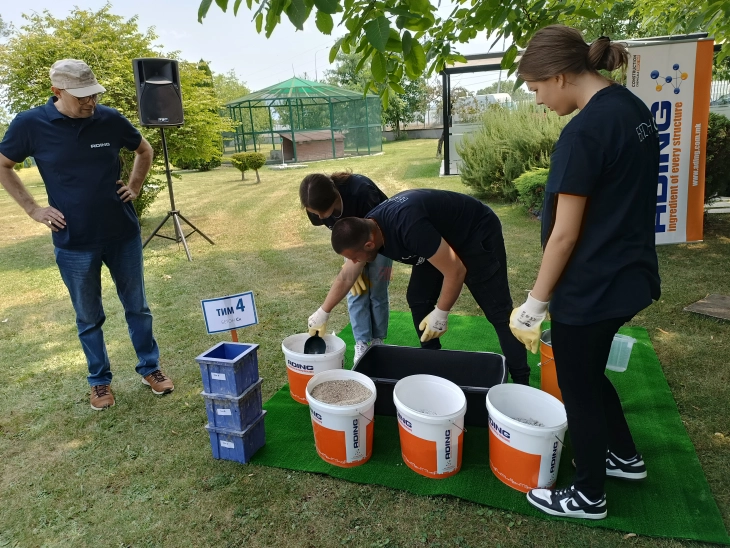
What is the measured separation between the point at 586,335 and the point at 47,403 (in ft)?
9.16

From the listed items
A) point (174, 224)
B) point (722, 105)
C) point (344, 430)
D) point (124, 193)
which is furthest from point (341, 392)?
point (722, 105)

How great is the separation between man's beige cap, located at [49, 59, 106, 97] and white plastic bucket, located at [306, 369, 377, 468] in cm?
169

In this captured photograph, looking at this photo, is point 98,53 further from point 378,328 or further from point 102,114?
point 378,328

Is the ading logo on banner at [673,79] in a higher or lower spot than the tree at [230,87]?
lower

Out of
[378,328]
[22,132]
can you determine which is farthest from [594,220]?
[22,132]

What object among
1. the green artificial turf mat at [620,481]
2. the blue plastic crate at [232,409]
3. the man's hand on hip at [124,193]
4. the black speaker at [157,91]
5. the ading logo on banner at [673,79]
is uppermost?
the black speaker at [157,91]

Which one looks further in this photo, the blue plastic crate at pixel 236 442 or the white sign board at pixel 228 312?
the white sign board at pixel 228 312

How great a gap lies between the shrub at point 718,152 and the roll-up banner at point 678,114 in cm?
74

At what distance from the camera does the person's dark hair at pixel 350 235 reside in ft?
6.22

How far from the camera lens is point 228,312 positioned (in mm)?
2307

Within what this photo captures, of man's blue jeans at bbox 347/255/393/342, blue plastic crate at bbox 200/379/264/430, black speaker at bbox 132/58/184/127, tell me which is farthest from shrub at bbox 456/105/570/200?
blue plastic crate at bbox 200/379/264/430

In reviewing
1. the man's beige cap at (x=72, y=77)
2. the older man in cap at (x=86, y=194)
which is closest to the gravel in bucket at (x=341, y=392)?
the older man in cap at (x=86, y=194)

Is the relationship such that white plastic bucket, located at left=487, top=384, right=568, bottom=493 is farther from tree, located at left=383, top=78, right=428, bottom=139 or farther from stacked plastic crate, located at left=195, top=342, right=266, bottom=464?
tree, located at left=383, top=78, right=428, bottom=139

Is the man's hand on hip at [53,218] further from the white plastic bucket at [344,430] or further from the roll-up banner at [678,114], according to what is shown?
the roll-up banner at [678,114]
